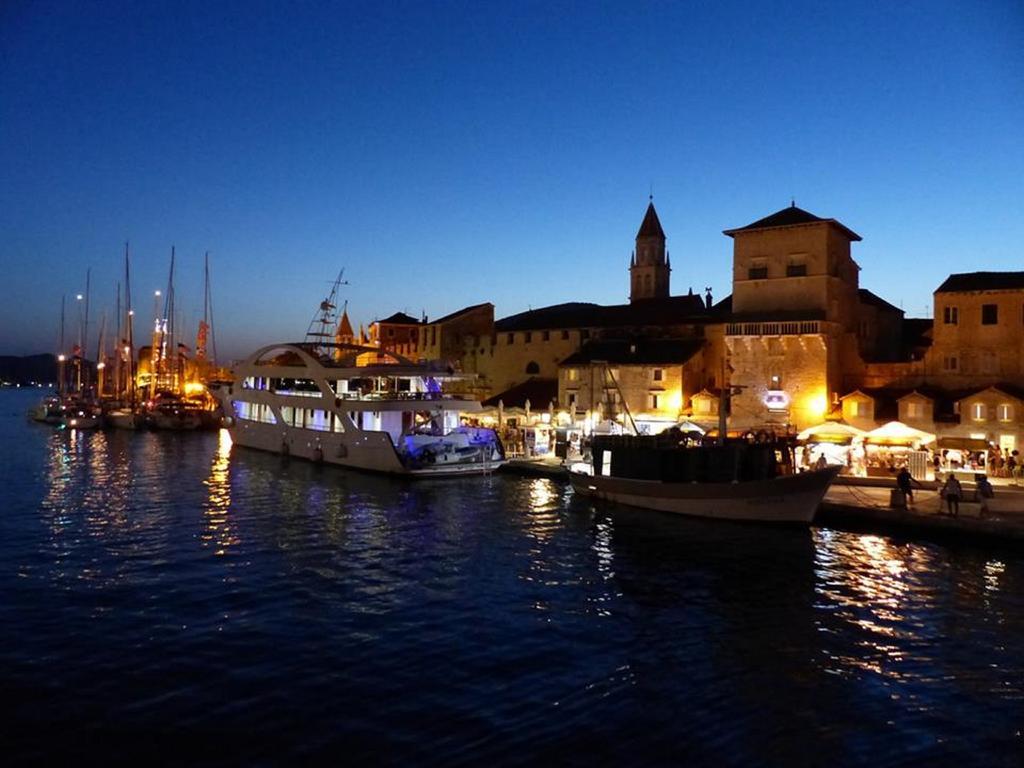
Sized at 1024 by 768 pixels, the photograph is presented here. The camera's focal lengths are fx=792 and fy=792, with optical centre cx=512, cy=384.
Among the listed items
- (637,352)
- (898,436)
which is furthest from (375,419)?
(898,436)

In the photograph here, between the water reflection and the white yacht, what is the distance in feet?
17.1

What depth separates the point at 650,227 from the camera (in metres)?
78.7

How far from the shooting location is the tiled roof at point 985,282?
38125 millimetres

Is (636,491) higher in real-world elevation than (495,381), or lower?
lower

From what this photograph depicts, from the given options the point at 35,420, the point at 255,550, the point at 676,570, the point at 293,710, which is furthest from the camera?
the point at 35,420

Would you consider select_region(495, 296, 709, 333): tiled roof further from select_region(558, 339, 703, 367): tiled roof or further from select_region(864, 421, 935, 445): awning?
select_region(864, 421, 935, 445): awning

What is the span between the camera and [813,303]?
4241 cm

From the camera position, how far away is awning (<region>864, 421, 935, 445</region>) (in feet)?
107

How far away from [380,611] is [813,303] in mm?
32562

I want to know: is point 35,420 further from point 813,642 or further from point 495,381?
point 813,642

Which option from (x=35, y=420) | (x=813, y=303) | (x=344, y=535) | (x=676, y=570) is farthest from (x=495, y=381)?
(x=35, y=420)

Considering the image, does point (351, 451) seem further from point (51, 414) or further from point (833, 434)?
point (51, 414)

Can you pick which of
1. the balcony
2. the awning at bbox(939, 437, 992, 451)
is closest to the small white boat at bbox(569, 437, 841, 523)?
the awning at bbox(939, 437, 992, 451)

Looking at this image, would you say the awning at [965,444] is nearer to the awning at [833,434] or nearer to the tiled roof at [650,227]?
the awning at [833,434]
